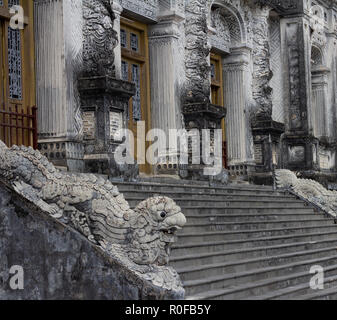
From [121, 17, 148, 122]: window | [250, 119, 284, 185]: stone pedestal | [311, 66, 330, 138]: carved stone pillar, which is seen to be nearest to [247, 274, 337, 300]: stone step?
[121, 17, 148, 122]: window

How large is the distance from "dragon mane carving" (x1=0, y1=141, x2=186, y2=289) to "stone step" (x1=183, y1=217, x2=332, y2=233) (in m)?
2.79

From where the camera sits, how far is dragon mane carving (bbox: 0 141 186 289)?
7656 mm

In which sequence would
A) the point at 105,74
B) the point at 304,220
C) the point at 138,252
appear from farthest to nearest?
the point at 304,220, the point at 105,74, the point at 138,252

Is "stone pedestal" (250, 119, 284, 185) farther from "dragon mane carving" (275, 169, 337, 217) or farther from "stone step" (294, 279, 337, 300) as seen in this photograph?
"stone step" (294, 279, 337, 300)

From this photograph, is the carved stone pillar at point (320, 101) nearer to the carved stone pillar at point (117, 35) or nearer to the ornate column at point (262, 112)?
the ornate column at point (262, 112)

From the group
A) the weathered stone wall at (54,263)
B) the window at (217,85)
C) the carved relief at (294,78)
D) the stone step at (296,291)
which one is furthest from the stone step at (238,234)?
the carved relief at (294,78)

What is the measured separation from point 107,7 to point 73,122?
220 centimetres

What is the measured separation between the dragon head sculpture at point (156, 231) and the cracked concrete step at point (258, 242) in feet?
6.65

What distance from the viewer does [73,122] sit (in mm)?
12414

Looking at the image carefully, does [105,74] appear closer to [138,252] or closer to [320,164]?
[138,252]

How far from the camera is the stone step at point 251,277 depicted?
8.97 meters

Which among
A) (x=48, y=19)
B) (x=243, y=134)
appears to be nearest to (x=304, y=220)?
(x=243, y=134)

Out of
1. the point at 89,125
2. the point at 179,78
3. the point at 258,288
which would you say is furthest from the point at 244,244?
the point at 179,78

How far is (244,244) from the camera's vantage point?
449 inches
